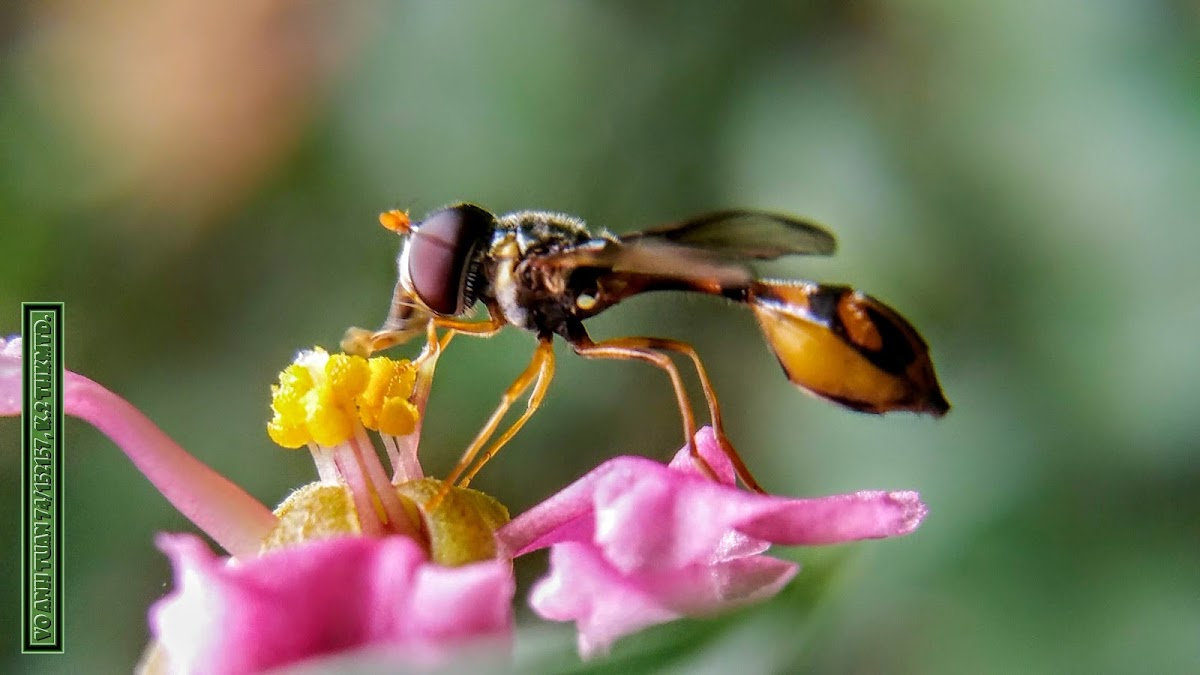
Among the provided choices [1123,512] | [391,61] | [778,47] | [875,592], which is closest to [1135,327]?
[1123,512]

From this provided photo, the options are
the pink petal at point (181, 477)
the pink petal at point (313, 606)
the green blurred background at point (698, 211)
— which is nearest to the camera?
the pink petal at point (313, 606)

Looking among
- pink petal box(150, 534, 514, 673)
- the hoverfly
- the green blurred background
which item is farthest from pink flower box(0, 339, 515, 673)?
the green blurred background

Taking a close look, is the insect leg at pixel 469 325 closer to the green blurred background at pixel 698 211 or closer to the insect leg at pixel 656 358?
the insect leg at pixel 656 358

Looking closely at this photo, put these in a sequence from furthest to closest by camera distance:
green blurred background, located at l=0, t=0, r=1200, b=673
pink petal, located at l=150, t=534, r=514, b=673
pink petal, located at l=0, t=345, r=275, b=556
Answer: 1. green blurred background, located at l=0, t=0, r=1200, b=673
2. pink petal, located at l=0, t=345, r=275, b=556
3. pink petal, located at l=150, t=534, r=514, b=673

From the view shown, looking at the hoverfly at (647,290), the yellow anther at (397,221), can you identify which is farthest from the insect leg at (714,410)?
the yellow anther at (397,221)

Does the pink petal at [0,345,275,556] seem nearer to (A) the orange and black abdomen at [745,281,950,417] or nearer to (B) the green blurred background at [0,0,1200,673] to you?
(A) the orange and black abdomen at [745,281,950,417]

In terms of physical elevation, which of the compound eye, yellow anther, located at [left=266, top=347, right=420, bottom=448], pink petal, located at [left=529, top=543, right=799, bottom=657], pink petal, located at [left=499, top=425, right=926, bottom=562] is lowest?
pink petal, located at [left=529, top=543, right=799, bottom=657]

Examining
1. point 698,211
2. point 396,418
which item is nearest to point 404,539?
point 396,418
